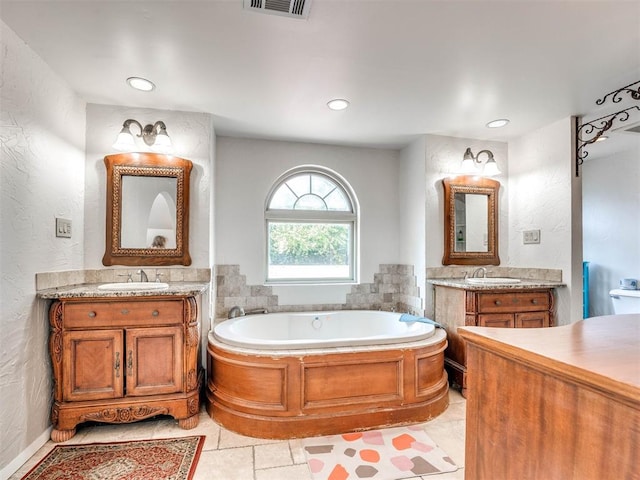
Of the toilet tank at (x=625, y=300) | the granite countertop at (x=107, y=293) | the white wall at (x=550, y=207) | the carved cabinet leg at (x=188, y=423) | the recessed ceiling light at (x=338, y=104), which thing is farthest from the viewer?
the toilet tank at (x=625, y=300)

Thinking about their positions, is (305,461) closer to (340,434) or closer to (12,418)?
(340,434)

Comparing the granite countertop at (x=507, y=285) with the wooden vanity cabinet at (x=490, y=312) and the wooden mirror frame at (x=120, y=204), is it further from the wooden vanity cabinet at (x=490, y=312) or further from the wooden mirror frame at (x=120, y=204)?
the wooden mirror frame at (x=120, y=204)

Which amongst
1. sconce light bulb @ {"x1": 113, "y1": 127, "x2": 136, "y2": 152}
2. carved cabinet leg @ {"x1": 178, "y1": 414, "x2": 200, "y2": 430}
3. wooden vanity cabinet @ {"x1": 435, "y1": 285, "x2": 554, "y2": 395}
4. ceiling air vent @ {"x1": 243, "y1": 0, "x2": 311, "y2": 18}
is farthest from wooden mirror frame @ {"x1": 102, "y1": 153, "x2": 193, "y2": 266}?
wooden vanity cabinet @ {"x1": 435, "y1": 285, "x2": 554, "y2": 395}

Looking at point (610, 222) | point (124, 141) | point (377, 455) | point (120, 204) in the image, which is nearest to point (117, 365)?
point (120, 204)

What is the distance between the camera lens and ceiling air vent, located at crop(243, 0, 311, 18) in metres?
1.52

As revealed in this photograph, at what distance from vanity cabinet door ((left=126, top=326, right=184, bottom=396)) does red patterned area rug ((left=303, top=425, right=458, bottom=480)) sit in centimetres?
96

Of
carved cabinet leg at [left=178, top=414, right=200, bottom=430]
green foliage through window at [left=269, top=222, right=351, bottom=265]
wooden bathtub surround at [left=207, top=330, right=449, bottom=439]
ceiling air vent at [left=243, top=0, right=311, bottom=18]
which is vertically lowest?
carved cabinet leg at [left=178, top=414, right=200, bottom=430]

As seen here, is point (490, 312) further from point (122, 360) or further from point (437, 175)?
point (122, 360)

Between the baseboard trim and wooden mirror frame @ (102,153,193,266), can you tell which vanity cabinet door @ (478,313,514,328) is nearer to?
wooden mirror frame @ (102,153,193,266)

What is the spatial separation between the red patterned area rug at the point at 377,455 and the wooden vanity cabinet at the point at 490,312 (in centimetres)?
85

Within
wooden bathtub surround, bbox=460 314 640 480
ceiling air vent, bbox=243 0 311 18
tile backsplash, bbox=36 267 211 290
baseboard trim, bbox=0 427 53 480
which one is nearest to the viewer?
wooden bathtub surround, bbox=460 314 640 480

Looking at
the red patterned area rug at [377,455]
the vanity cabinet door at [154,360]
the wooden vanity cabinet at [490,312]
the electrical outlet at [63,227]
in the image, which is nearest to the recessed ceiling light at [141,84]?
the electrical outlet at [63,227]

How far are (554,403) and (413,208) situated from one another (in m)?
2.84

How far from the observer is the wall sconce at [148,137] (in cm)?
245
